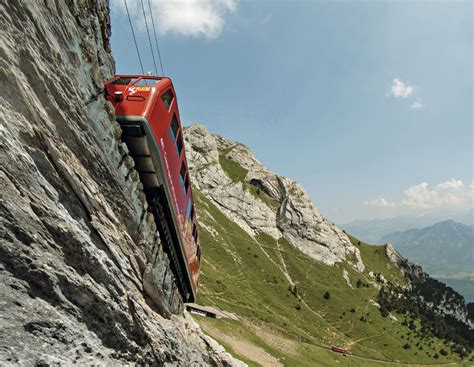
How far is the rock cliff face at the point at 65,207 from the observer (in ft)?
22.0

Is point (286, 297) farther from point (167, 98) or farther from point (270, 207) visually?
Answer: point (167, 98)

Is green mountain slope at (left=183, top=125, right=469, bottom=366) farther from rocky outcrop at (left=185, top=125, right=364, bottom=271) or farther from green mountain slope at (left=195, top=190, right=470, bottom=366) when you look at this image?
rocky outcrop at (left=185, top=125, right=364, bottom=271)

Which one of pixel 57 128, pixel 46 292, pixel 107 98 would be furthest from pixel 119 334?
pixel 107 98

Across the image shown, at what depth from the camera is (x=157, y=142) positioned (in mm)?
12711

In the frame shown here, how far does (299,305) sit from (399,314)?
51.8 meters

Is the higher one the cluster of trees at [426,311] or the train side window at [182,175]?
the train side window at [182,175]

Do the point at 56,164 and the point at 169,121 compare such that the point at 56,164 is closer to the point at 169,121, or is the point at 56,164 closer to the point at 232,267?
the point at 169,121

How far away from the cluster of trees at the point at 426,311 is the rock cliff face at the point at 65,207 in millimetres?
122912

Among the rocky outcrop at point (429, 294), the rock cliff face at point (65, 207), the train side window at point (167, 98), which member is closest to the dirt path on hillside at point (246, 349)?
the rock cliff face at point (65, 207)

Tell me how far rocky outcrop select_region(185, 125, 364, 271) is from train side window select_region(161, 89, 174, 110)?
12806cm

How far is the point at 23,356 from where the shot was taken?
6172 millimetres

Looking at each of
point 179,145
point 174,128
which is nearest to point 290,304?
point 179,145

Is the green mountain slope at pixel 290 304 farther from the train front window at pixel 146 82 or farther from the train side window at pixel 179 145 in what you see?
the train front window at pixel 146 82

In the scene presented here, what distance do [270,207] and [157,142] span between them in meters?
149
